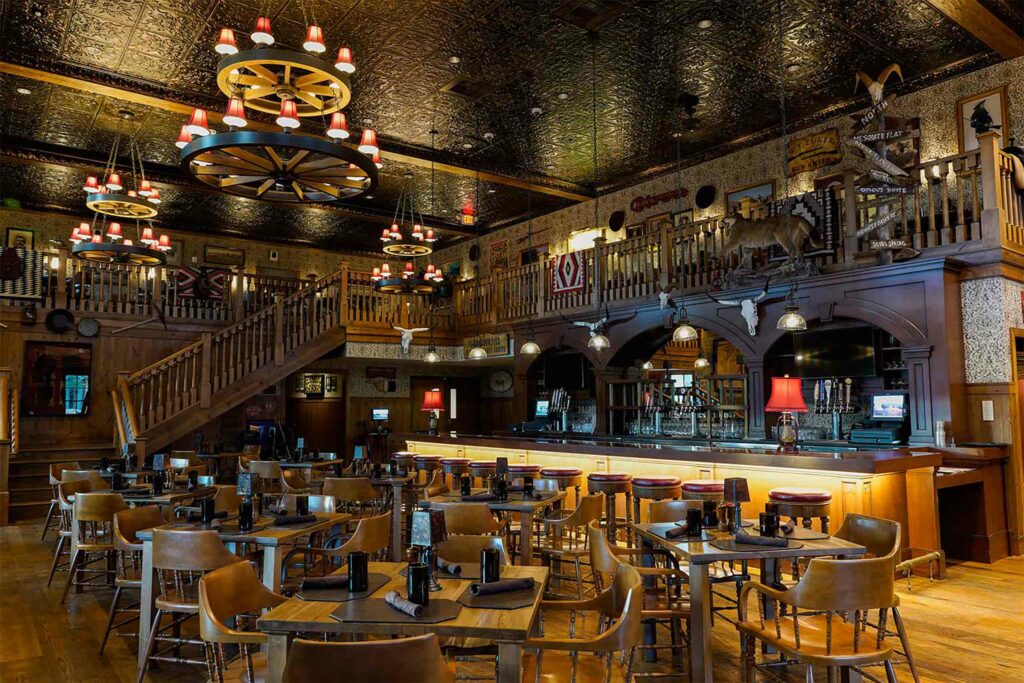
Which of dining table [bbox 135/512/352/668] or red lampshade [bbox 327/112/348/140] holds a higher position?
red lampshade [bbox 327/112/348/140]

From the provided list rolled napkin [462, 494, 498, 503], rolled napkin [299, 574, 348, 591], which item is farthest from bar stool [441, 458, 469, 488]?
rolled napkin [299, 574, 348, 591]

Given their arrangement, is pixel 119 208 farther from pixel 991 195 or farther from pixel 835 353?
pixel 991 195

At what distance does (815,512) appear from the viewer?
5352mm

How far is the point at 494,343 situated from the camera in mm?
13445

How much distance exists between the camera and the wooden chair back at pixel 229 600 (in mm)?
2725

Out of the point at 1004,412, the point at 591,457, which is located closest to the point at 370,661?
the point at 591,457

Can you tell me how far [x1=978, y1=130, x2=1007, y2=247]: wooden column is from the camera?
7.10 meters

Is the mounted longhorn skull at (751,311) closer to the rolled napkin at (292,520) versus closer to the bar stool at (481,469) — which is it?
the bar stool at (481,469)

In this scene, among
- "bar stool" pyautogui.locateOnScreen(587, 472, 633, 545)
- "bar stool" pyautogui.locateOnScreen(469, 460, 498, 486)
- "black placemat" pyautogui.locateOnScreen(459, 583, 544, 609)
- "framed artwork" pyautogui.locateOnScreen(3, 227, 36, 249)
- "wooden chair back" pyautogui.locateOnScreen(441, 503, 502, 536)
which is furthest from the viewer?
"framed artwork" pyautogui.locateOnScreen(3, 227, 36, 249)

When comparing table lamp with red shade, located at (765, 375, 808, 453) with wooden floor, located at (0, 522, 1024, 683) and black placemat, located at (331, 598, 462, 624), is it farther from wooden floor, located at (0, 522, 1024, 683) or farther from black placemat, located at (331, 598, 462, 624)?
black placemat, located at (331, 598, 462, 624)

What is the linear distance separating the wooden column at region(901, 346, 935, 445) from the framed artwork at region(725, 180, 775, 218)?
3.23 m

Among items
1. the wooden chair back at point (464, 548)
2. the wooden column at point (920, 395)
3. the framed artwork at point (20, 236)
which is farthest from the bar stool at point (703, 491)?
the framed artwork at point (20, 236)

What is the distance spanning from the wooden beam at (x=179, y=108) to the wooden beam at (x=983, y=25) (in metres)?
→ 6.81

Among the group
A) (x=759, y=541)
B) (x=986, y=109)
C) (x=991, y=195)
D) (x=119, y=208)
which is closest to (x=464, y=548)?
(x=759, y=541)
